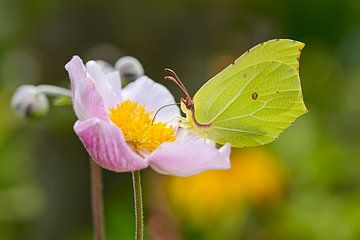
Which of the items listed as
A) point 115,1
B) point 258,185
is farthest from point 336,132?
point 115,1

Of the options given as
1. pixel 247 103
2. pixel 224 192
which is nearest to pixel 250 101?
pixel 247 103

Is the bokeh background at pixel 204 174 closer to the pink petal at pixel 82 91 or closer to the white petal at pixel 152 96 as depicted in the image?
the white petal at pixel 152 96

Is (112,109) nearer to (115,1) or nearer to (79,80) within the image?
(79,80)

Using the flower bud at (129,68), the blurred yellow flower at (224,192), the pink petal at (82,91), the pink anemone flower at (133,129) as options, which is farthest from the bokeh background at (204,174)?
the pink petal at (82,91)

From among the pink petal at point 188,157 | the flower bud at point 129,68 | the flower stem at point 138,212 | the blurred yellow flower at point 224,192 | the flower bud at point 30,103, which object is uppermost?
the flower bud at point 129,68

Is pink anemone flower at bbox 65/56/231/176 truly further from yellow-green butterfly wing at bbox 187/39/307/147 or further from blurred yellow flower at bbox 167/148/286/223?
blurred yellow flower at bbox 167/148/286/223

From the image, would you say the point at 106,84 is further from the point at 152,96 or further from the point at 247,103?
the point at 247,103

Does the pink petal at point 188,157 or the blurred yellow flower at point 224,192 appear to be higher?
the pink petal at point 188,157

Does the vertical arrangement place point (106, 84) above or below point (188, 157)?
above
